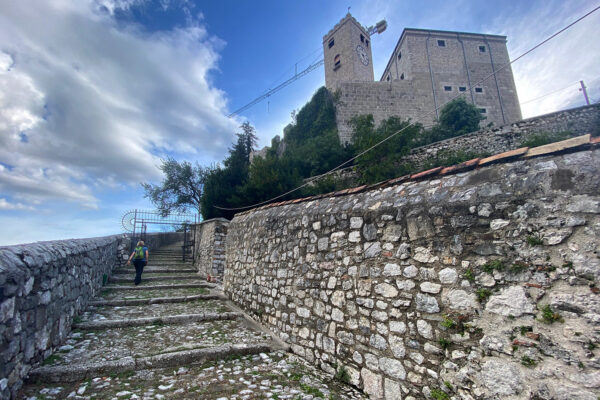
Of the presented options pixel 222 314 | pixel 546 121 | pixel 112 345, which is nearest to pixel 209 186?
pixel 222 314

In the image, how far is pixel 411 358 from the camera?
7.93 feet

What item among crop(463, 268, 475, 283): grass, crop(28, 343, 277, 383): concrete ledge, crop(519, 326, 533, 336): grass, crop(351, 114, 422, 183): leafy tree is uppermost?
crop(351, 114, 422, 183): leafy tree

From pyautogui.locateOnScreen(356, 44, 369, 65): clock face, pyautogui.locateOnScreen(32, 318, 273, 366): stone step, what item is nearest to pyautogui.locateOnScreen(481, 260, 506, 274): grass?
pyautogui.locateOnScreen(32, 318, 273, 366): stone step

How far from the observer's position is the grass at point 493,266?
A: 1988 millimetres

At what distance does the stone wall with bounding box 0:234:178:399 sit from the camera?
2.32 meters

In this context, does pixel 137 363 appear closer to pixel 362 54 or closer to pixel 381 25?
pixel 362 54

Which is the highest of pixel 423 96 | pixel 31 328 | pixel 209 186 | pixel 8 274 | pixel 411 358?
pixel 423 96

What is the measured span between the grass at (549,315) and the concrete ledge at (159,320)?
4979mm

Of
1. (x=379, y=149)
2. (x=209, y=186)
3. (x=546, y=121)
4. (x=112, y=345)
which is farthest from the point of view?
(x=209, y=186)

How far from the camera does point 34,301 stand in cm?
286

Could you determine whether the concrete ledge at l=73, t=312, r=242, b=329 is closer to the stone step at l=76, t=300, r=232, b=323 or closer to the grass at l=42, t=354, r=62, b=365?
Answer: the stone step at l=76, t=300, r=232, b=323

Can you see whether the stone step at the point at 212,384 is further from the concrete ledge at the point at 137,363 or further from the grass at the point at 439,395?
the grass at the point at 439,395

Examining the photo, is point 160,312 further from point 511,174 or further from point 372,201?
point 511,174

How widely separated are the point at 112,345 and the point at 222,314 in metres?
1.89
